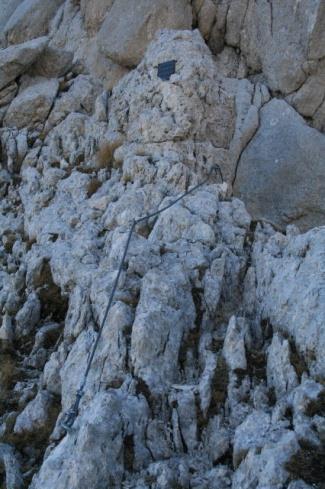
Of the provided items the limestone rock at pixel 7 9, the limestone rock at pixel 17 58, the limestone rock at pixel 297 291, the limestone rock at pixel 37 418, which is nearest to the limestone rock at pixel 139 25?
A: the limestone rock at pixel 17 58

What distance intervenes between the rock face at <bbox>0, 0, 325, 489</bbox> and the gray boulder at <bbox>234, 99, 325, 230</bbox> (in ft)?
0.25

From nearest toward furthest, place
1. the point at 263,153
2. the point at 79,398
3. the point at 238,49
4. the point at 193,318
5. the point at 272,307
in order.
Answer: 1. the point at 79,398
2. the point at 272,307
3. the point at 193,318
4. the point at 263,153
5. the point at 238,49

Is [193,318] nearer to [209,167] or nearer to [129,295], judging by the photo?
[129,295]

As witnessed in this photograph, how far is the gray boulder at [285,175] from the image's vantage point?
17.8 meters

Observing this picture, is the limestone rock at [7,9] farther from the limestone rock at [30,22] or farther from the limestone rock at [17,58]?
the limestone rock at [17,58]

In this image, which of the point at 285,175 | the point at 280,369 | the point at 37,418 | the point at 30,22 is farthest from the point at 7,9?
the point at 280,369

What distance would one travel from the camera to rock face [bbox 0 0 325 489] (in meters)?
8.01

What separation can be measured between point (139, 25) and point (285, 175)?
420 inches

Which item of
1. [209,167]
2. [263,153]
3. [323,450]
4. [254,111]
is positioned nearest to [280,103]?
Answer: [254,111]

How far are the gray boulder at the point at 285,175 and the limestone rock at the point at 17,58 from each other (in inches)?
501

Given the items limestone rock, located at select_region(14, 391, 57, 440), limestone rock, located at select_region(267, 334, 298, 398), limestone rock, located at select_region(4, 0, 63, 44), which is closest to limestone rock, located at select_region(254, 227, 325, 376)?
limestone rock, located at select_region(267, 334, 298, 398)

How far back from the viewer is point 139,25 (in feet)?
72.8

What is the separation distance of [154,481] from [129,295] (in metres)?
4.23

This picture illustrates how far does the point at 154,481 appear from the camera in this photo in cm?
757
